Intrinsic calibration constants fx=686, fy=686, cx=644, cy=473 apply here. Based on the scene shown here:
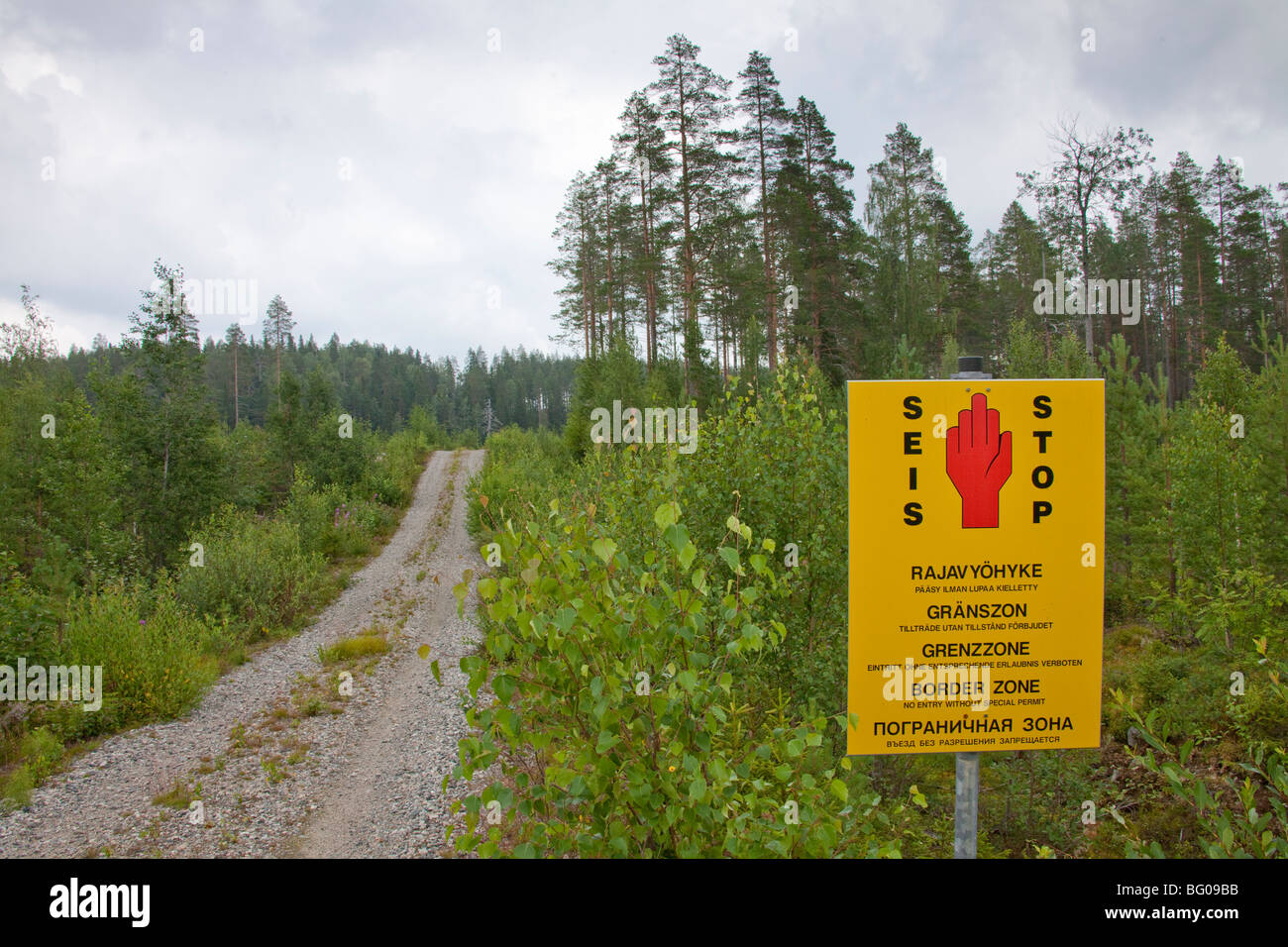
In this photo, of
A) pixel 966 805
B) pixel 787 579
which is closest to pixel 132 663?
pixel 787 579

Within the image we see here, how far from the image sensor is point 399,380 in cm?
9419

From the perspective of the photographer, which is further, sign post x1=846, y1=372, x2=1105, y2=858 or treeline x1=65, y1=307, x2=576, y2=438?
treeline x1=65, y1=307, x2=576, y2=438

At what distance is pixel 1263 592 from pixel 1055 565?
23.4ft

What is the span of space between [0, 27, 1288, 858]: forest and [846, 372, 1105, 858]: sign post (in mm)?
331

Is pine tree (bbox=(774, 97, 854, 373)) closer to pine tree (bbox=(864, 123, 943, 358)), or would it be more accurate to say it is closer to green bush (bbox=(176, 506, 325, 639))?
pine tree (bbox=(864, 123, 943, 358))

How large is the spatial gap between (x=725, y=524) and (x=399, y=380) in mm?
97272

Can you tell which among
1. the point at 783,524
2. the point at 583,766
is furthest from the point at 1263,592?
the point at 583,766

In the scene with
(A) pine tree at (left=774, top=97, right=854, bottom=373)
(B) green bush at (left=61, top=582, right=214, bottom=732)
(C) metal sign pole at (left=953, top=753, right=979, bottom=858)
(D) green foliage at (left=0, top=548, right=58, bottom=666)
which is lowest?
(B) green bush at (left=61, top=582, right=214, bottom=732)

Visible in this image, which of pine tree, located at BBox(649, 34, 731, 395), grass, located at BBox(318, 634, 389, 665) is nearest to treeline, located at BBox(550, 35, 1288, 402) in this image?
pine tree, located at BBox(649, 34, 731, 395)

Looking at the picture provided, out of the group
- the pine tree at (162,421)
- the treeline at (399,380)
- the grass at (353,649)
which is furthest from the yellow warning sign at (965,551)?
the treeline at (399,380)

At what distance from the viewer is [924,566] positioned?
2.33 m

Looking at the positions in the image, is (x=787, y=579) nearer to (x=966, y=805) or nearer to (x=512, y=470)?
(x=966, y=805)

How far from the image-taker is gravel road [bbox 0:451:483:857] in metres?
5.73
